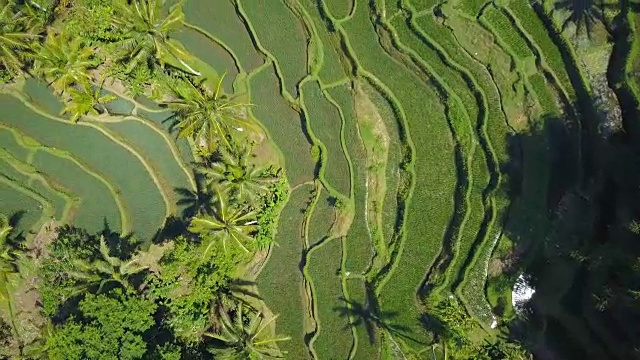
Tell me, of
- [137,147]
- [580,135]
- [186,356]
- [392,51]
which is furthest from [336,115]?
[186,356]

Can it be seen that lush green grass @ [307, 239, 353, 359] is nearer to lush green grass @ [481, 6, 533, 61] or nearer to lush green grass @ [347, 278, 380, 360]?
lush green grass @ [347, 278, 380, 360]

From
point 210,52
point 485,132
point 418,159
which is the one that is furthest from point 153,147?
point 485,132

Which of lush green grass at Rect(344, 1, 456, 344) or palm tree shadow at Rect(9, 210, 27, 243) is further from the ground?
lush green grass at Rect(344, 1, 456, 344)

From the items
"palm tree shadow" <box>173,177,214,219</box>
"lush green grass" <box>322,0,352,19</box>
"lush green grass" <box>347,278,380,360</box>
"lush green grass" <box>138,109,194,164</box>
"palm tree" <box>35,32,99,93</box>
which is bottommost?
"lush green grass" <box>347,278,380,360</box>

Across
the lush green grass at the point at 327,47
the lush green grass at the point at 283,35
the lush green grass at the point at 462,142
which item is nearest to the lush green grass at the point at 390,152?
the lush green grass at the point at 327,47

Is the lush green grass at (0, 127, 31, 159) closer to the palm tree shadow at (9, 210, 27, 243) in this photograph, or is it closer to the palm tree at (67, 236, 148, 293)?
the palm tree shadow at (9, 210, 27, 243)

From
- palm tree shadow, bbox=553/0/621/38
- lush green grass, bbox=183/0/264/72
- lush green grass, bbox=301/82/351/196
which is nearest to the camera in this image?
palm tree shadow, bbox=553/0/621/38

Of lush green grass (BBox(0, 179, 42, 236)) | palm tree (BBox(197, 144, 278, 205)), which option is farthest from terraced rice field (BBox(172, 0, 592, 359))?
lush green grass (BBox(0, 179, 42, 236))

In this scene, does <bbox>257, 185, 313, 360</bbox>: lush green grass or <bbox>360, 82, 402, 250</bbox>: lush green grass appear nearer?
<bbox>257, 185, 313, 360</bbox>: lush green grass

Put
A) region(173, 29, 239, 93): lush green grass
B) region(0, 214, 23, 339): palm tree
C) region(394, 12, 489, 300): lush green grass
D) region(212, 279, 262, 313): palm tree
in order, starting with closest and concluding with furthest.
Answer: region(0, 214, 23, 339): palm tree
region(212, 279, 262, 313): palm tree
region(394, 12, 489, 300): lush green grass
region(173, 29, 239, 93): lush green grass
